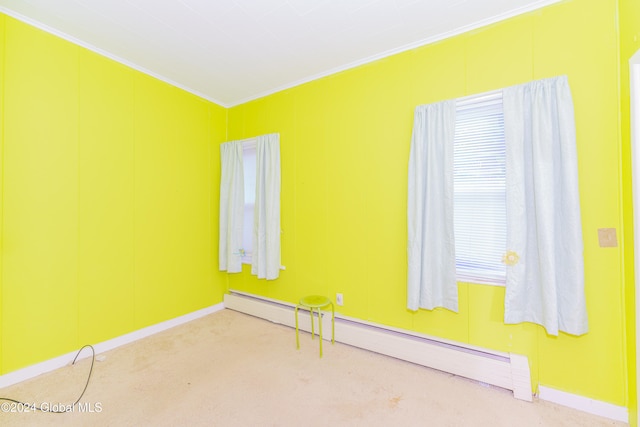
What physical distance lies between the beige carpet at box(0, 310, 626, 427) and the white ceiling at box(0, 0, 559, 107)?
2709 millimetres

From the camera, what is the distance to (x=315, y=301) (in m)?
2.52

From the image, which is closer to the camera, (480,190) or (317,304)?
(480,190)

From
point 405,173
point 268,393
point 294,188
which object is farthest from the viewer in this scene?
point 294,188

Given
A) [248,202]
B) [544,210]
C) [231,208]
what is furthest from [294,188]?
[544,210]

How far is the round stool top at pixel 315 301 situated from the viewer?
7.94 feet

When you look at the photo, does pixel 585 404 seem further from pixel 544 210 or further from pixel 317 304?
pixel 317 304

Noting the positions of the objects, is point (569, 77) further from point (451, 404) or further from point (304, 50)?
point (451, 404)

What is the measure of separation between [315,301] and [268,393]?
0.83m

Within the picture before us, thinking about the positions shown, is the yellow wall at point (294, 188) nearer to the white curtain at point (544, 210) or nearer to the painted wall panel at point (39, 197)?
the painted wall panel at point (39, 197)

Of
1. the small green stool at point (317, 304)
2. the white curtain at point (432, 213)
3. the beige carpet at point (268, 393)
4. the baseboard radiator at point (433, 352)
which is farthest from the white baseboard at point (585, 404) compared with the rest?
the small green stool at point (317, 304)

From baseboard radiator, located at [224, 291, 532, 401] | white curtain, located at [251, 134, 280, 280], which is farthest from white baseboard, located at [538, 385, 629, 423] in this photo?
white curtain, located at [251, 134, 280, 280]

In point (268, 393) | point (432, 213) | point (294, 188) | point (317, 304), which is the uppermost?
point (294, 188)

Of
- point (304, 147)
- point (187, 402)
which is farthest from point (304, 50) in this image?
point (187, 402)

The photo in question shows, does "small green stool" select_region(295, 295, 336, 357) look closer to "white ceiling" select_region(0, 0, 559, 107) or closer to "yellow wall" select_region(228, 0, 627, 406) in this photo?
"yellow wall" select_region(228, 0, 627, 406)
